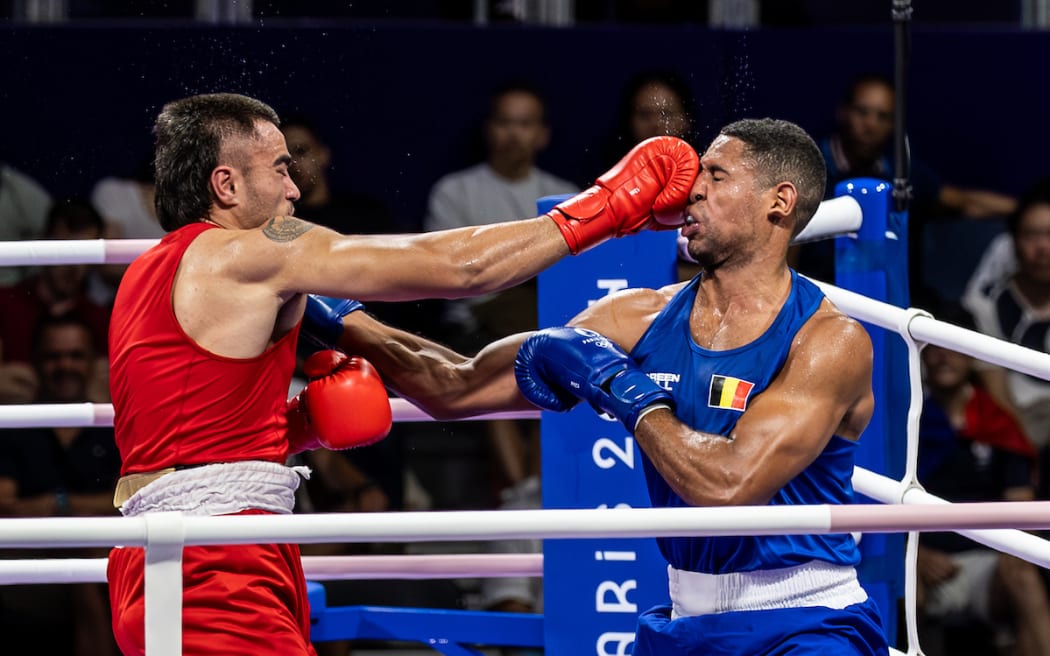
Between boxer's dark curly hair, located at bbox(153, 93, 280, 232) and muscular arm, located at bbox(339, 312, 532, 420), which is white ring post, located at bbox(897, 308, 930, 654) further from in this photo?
boxer's dark curly hair, located at bbox(153, 93, 280, 232)

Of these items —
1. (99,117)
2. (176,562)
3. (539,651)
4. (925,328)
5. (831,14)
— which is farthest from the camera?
(831,14)

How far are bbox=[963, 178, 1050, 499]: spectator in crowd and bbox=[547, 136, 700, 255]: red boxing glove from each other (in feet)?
8.76

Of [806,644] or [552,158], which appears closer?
[806,644]

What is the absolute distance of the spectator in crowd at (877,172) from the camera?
3873 millimetres

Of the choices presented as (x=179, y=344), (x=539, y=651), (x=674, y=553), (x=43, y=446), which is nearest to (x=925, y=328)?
(x=674, y=553)

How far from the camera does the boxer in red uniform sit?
2285 mm

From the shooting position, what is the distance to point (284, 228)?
238 cm

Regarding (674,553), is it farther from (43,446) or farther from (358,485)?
(43,446)

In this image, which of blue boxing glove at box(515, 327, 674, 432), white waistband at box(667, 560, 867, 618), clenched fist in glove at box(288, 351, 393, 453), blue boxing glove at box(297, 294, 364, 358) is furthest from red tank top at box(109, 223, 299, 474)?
white waistband at box(667, 560, 867, 618)

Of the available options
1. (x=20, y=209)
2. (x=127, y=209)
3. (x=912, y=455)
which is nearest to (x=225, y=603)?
(x=912, y=455)

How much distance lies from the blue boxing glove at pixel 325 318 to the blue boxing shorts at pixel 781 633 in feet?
2.91

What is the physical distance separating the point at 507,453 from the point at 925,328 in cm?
205

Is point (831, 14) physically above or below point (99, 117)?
above

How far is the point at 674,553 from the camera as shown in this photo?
240cm
